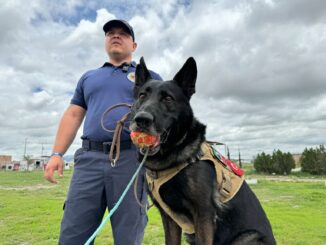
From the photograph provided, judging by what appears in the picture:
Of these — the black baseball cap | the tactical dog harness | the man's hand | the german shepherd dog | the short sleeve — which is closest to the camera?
the german shepherd dog

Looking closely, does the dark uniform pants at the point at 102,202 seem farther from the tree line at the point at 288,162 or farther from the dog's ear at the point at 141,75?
the tree line at the point at 288,162

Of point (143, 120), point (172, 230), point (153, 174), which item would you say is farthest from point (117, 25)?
point (172, 230)

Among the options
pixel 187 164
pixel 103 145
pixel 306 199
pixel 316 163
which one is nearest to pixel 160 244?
pixel 103 145

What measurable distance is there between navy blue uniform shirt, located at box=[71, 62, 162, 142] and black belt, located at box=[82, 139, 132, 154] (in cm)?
5

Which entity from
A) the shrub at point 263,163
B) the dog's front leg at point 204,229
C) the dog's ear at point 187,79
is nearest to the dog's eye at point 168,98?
the dog's ear at point 187,79

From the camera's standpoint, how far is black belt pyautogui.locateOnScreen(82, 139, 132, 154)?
366 cm

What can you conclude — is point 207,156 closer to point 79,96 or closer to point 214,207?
point 214,207

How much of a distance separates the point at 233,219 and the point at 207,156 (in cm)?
69

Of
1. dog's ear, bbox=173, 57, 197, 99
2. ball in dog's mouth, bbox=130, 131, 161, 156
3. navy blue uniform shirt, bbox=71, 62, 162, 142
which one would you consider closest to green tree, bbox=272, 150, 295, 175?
navy blue uniform shirt, bbox=71, 62, 162, 142

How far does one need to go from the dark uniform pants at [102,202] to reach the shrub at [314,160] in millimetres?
46199

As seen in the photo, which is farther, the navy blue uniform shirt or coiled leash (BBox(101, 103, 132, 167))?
the navy blue uniform shirt

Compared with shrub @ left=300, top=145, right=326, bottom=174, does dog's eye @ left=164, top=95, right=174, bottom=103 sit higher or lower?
lower

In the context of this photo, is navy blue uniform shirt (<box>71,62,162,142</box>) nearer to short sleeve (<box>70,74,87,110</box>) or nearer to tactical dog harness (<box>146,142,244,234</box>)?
short sleeve (<box>70,74,87,110</box>)

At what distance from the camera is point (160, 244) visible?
727 cm
